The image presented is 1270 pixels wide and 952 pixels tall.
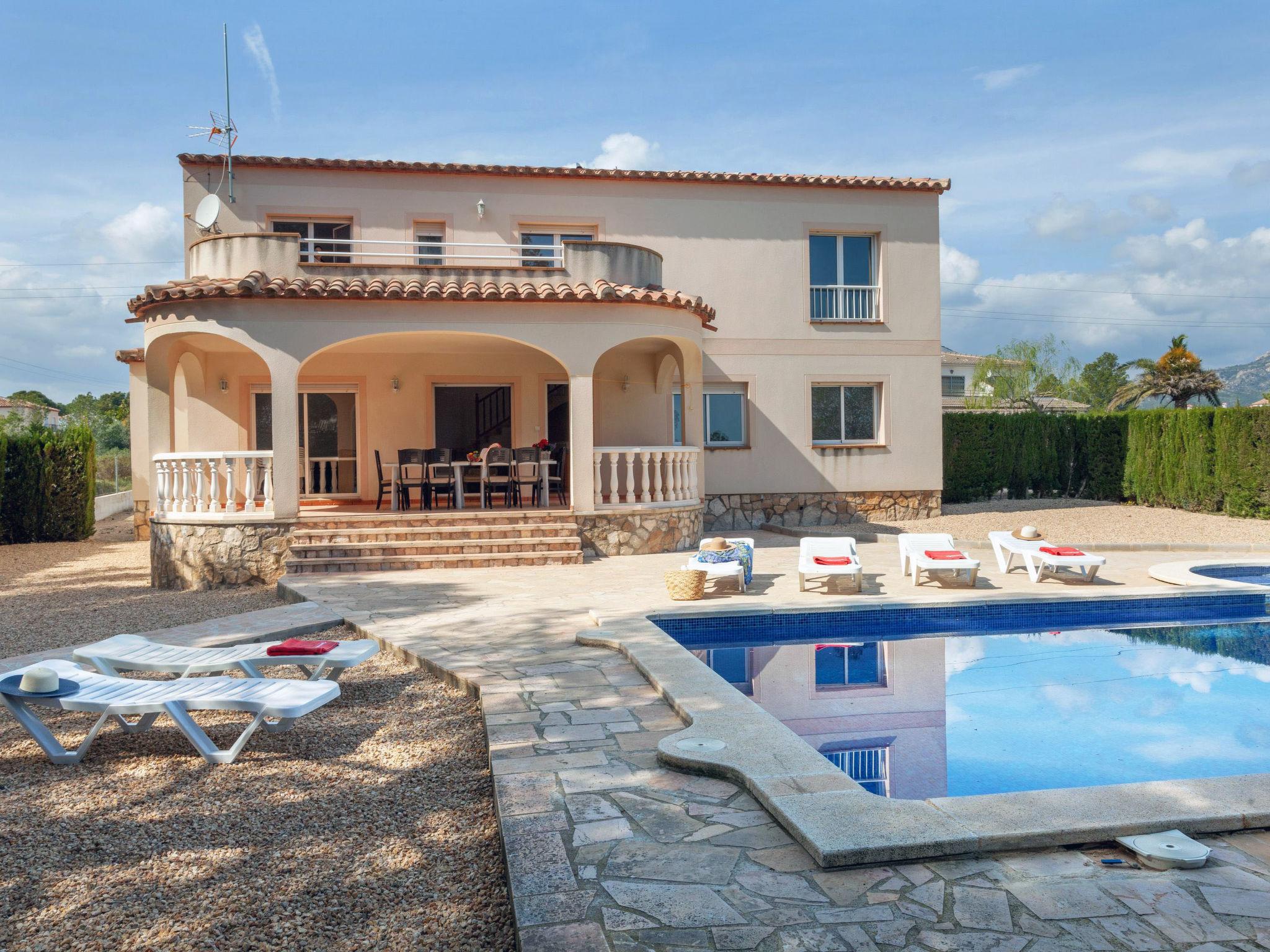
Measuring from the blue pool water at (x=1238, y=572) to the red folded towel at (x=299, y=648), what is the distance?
34.1ft

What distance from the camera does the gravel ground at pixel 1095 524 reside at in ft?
49.9

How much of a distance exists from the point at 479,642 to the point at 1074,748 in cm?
448

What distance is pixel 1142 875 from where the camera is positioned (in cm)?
305

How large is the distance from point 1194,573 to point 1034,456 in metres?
10.1

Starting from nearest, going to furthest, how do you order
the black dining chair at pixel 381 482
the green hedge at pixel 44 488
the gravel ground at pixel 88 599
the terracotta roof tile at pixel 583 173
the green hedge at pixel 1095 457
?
the gravel ground at pixel 88 599
the black dining chair at pixel 381 482
the terracotta roof tile at pixel 583 173
the green hedge at pixel 1095 457
the green hedge at pixel 44 488

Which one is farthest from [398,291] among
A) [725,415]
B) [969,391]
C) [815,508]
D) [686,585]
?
[969,391]

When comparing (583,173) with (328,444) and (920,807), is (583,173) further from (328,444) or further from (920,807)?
(920,807)

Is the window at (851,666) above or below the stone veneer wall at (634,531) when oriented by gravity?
below

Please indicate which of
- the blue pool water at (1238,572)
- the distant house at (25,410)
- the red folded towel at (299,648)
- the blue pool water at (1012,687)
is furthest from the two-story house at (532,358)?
the distant house at (25,410)

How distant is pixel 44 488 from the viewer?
18328 millimetres

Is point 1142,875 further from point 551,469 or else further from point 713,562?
point 551,469

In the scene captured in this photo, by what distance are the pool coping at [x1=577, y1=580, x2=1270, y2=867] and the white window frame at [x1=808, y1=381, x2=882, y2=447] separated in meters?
13.4

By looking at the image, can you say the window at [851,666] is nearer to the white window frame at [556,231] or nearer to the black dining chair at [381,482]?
the black dining chair at [381,482]

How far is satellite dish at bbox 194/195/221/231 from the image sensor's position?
1410cm
